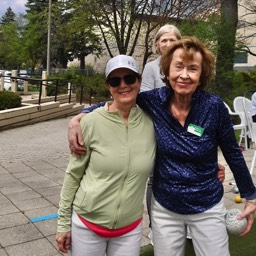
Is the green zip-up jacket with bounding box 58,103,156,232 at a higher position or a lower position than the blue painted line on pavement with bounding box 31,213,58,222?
higher

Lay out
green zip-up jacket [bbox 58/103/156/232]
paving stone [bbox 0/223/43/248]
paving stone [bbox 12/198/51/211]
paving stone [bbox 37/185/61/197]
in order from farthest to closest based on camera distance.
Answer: paving stone [bbox 37/185/61/197]
paving stone [bbox 12/198/51/211]
paving stone [bbox 0/223/43/248]
green zip-up jacket [bbox 58/103/156/232]

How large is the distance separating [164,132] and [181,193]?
33 centimetres

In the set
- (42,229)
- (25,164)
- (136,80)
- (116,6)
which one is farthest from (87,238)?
(116,6)

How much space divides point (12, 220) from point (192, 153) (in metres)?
2.77

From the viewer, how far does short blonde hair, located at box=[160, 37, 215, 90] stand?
6.24 ft

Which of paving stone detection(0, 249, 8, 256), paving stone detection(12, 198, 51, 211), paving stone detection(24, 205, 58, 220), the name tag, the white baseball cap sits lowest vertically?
paving stone detection(12, 198, 51, 211)

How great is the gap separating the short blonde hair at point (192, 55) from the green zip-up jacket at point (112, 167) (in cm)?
35

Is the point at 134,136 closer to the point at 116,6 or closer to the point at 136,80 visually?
the point at 136,80

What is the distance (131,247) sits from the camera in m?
2.00

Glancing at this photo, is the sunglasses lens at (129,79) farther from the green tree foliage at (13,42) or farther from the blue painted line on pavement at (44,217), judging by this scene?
the green tree foliage at (13,42)

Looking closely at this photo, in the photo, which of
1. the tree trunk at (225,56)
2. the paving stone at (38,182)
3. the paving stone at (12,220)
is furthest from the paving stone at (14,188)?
the tree trunk at (225,56)

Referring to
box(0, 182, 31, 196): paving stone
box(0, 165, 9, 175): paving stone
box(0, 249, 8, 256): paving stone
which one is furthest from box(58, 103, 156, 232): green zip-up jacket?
box(0, 165, 9, 175): paving stone

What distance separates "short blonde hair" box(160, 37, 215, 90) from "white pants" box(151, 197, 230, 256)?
70 centimetres

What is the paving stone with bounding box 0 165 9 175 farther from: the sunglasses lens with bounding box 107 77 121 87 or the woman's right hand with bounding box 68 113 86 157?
the sunglasses lens with bounding box 107 77 121 87
